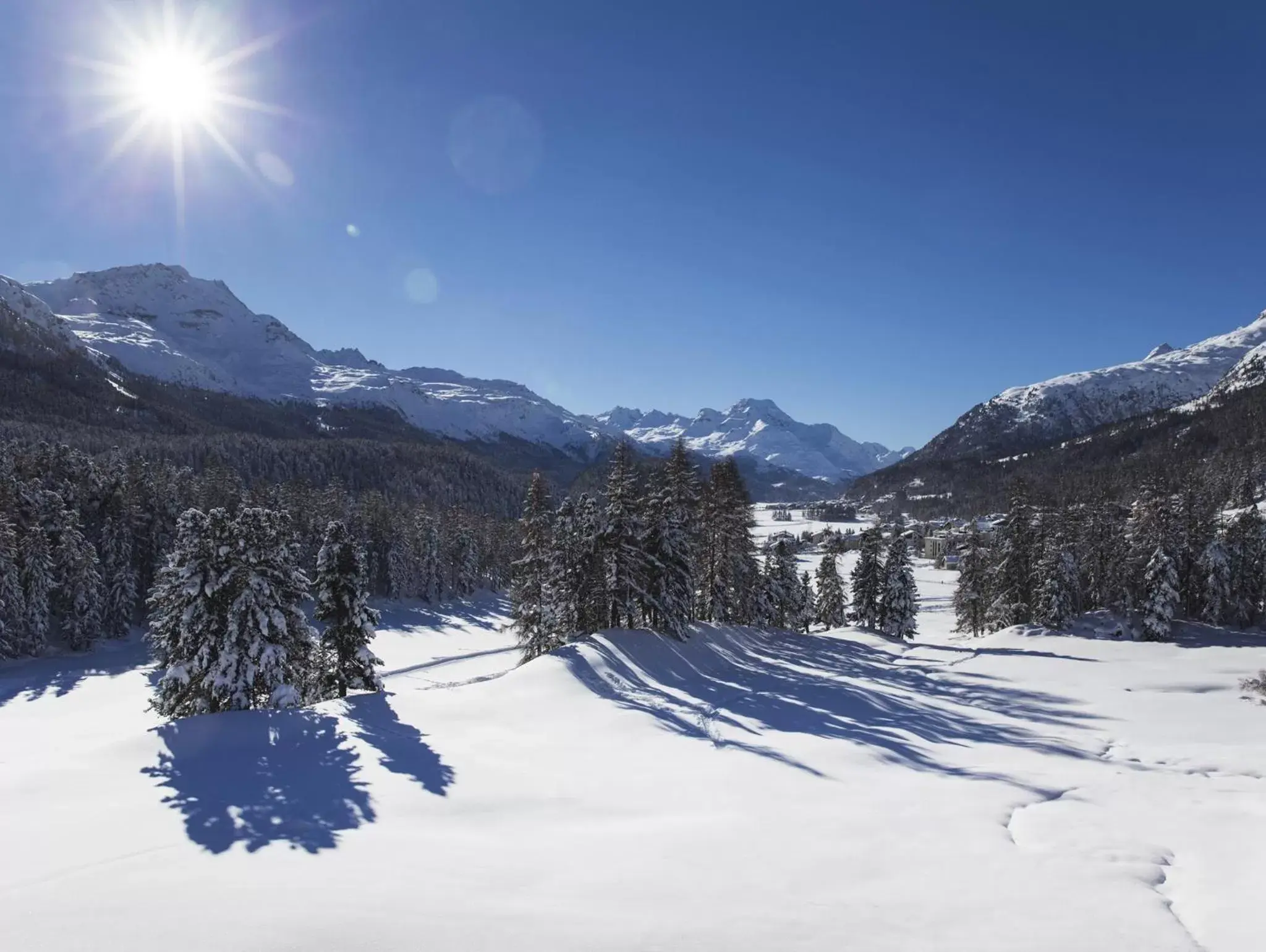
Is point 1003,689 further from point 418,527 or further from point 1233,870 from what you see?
point 418,527

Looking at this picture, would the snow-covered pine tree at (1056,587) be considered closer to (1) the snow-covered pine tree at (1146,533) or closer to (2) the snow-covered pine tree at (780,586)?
(1) the snow-covered pine tree at (1146,533)

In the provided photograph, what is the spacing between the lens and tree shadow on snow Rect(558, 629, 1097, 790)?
20.5 metres

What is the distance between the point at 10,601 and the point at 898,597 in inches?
2796

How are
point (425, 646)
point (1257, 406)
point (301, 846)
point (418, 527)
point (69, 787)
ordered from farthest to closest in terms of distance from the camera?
point (1257, 406)
point (418, 527)
point (425, 646)
point (69, 787)
point (301, 846)

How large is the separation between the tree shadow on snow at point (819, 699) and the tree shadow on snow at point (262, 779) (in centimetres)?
1047

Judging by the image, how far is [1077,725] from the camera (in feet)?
78.5

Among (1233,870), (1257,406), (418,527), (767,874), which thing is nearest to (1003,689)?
(1233,870)

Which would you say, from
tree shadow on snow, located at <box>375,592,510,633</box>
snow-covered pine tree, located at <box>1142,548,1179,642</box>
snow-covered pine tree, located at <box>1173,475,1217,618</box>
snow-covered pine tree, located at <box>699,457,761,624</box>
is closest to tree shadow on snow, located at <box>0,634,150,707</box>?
tree shadow on snow, located at <box>375,592,510,633</box>

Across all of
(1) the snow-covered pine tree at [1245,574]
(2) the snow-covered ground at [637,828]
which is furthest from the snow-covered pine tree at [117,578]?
(1) the snow-covered pine tree at [1245,574]

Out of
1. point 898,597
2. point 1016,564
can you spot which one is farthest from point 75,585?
point 1016,564

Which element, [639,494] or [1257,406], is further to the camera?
[1257,406]

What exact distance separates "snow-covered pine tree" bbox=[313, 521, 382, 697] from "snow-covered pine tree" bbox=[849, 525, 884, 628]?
142 feet

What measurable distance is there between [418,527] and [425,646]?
3003cm

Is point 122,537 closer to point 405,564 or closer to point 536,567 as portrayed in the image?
point 405,564
